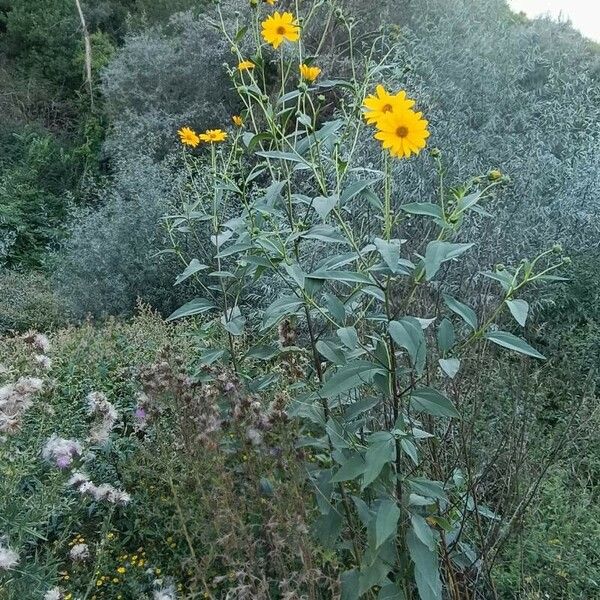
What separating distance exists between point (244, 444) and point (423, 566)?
20.2 inches

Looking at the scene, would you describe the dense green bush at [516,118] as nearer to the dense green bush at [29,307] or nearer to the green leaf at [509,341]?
the green leaf at [509,341]

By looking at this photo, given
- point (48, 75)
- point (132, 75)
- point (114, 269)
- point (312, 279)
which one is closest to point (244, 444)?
point (312, 279)

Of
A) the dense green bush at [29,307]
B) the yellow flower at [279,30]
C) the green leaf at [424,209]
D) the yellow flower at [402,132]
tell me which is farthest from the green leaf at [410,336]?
the dense green bush at [29,307]

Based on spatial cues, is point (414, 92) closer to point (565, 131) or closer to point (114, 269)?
point (565, 131)

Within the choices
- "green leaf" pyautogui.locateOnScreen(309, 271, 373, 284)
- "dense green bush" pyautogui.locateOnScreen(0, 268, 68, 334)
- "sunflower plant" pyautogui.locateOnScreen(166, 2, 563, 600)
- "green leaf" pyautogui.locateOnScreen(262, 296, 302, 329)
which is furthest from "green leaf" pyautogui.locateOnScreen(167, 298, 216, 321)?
"dense green bush" pyautogui.locateOnScreen(0, 268, 68, 334)

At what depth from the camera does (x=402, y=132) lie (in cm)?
143

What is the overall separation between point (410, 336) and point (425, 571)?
0.52 meters

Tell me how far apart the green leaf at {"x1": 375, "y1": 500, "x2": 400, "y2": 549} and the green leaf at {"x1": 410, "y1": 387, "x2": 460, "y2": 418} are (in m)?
0.21

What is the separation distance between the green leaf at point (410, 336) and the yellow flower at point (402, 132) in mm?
333

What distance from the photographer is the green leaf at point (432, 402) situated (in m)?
1.50

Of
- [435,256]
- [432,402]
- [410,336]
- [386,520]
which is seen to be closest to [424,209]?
[435,256]

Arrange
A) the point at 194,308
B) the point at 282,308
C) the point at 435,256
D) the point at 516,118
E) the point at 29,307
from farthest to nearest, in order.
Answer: the point at 29,307 < the point at 516,118 < the point at 194,308 < the point at 282,308 < the point at 435,256

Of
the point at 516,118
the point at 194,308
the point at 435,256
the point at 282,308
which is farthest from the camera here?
the point at 516,118

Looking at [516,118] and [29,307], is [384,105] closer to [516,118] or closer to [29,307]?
[516,118]
